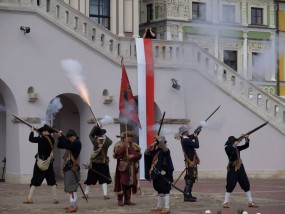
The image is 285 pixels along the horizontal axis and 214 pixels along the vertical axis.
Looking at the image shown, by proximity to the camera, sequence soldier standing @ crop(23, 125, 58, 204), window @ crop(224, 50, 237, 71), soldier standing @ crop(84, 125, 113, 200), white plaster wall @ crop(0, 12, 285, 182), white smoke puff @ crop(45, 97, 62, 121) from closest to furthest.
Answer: soldier standing @ crop(23, 125, 58, 204)
soldier standing @ crop(84, 125, 113, 200)
white plaster wall @ crop(0, 12, 285, 182)
white smoke puff @ crop(45, 97, 62, 121)
window @ crop(224, 50, 237, 71)

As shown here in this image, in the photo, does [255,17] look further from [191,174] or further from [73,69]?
[191,174]

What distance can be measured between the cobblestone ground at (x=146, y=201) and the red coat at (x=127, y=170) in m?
0.53

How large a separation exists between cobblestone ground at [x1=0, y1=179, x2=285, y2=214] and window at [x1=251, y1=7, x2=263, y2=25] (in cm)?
2419

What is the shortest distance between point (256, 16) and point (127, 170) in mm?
31975

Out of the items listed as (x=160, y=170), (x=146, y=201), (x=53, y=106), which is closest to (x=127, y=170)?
(x=160, y=170)

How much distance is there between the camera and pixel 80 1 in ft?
126

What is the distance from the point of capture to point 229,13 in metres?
49.8

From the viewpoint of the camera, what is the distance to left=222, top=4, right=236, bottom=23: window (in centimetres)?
4819

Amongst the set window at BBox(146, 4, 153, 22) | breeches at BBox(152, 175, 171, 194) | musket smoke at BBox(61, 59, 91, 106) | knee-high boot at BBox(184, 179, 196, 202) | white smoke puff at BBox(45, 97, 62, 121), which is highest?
window at BBox(146, 4, 153, 22)

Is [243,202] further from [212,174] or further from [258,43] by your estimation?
[258,43]

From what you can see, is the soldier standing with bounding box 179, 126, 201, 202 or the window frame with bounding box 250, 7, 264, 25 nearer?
the soldier standing with bounding box 179, 126, 201, 202

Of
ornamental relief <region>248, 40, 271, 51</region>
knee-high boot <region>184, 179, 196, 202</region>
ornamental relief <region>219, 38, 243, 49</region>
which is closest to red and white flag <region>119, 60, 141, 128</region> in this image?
knee-high boot <region>184, 179, 196, 202</region>

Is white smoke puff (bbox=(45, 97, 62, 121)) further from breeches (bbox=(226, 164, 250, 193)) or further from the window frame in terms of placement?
the window frame

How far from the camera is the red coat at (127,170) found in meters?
20.4
